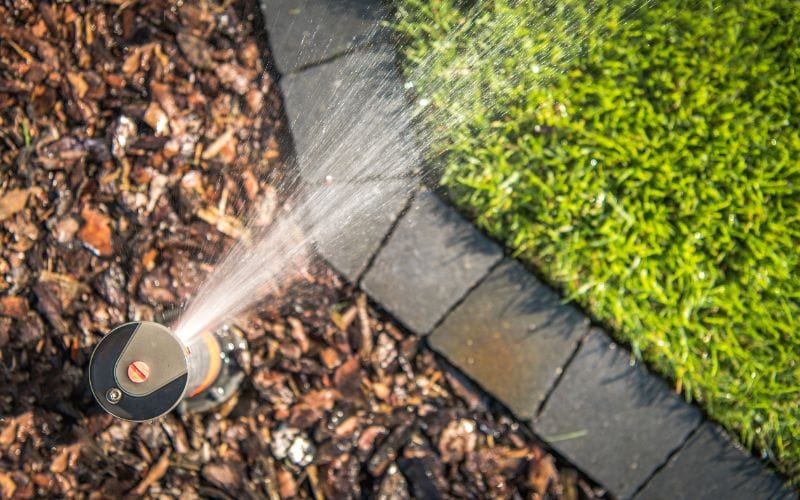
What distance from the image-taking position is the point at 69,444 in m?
2.46

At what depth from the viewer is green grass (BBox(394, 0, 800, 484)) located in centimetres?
249

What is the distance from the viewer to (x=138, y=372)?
1.91 m

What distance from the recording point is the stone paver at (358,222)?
260cm

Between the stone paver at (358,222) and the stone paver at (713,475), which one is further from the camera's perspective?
the stone paver at (358,222)

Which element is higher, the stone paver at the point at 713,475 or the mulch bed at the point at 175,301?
the mulch bed at the point at 175,301

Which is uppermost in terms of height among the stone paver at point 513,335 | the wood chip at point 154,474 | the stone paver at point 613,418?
the wood chip at point 154,474

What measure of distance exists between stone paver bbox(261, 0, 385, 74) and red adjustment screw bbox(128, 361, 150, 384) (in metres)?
1.39

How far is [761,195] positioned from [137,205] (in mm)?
2463

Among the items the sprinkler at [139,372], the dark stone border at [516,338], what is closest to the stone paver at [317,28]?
the dark stone border at [516,338]

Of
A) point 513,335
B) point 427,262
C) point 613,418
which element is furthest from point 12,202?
point 613,418

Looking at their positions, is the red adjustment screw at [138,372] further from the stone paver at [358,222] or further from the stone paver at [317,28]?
the stone paver at [317,28]

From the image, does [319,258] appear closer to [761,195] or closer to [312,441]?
[312,441]

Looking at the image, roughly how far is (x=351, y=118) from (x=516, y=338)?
112 cm

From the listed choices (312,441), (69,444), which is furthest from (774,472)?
(69,444)
